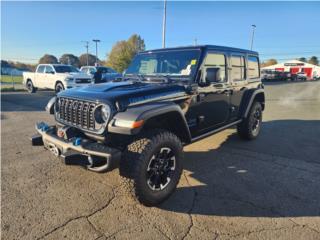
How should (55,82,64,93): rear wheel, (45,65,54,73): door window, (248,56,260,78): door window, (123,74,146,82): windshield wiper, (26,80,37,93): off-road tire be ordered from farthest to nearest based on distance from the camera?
(26,80,37,93): off-road tire → (45,65,54,73): door window → (55,82,64,93): rear wheel → (248,56,260,78): door window → (123,74,146,82): windshield wiper

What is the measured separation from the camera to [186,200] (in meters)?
3.35

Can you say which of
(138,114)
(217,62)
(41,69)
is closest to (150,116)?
(138,114)

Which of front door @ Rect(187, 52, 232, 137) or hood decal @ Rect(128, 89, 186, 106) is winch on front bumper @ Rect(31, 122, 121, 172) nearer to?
hood decal @ Rect(128, 89, 186, 106)

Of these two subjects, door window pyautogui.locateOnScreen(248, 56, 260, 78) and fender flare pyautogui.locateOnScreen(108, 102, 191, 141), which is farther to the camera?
door window pyautogui.locateOnScreen(248, 56, 260, 78)

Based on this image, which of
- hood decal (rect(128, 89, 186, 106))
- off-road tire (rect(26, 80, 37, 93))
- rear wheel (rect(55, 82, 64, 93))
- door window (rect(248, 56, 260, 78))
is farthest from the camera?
off-road tire (rect(26, 80, 37, 93))

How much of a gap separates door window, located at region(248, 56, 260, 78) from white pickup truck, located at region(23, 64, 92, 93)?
10.4 meters

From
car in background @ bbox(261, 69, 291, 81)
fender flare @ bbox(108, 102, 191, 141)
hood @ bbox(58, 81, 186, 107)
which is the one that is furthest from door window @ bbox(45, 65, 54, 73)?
car in background @ bbox(261, 69, 291, 81)

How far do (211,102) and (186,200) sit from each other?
5.67 feet

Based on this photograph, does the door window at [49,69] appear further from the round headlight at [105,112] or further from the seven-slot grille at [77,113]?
the round headlight at [105,112]

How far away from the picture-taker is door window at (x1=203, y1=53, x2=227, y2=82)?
13.4 feet

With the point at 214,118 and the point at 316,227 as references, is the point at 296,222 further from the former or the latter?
the point at 214,118

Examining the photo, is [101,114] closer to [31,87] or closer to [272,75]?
[31,87]

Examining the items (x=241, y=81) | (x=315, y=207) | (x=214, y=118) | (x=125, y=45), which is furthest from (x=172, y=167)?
(x=125, y=45)

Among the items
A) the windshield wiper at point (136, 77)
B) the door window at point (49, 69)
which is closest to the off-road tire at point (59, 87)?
the door window at point (49, 69)
